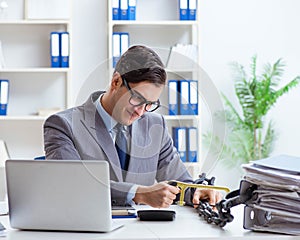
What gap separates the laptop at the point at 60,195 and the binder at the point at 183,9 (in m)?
2.99

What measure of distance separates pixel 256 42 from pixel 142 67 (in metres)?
3.01

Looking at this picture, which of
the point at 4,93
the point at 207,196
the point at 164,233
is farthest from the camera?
the point at 4,93

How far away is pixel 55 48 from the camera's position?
491 cm

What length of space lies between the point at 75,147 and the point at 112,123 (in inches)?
6.4

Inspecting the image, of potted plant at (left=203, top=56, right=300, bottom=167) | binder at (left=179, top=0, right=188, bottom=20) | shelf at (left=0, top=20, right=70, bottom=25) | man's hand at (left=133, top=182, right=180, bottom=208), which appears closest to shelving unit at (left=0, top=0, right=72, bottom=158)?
shelf at (left=0, top=20, right=70, bottom=25)

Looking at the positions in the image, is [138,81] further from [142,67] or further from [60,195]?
[60,195]

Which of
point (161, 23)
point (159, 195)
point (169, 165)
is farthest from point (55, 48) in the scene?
point (159, 195)

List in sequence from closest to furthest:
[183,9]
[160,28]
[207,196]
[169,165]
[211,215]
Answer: [211,215] < [207,196] < [169,165] < [183,9] < [160,28]

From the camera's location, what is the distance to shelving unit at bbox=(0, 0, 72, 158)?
5.04 metres

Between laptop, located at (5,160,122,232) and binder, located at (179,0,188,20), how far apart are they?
299 cm

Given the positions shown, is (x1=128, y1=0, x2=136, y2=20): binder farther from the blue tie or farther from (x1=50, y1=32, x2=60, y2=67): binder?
the blue tie

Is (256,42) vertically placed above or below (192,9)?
A: below

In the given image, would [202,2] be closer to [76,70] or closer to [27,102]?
[76,70]

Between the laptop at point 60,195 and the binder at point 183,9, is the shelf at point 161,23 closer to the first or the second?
the binder at point 183,9
